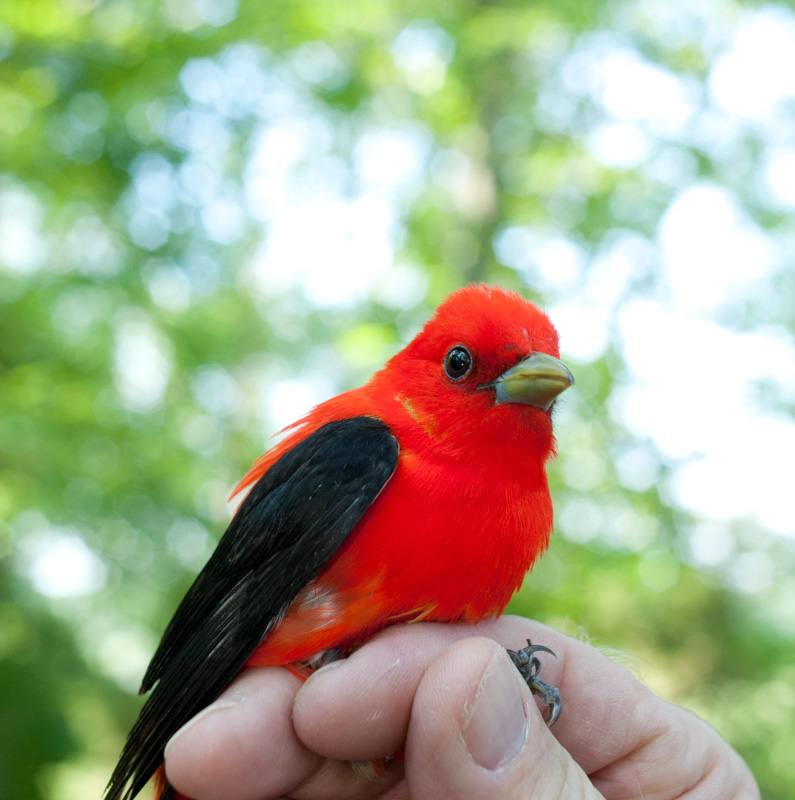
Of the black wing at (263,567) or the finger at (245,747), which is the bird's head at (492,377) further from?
the finger at (245,747)

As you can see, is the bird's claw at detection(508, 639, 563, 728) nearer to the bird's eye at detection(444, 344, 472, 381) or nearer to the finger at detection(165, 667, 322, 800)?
the finger at detection(165, 667, 322, 800)

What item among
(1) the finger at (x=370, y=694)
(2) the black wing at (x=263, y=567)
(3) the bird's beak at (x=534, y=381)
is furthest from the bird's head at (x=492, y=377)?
(1) the finger at (x=370, y=694)

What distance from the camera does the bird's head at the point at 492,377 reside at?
222 centimetres

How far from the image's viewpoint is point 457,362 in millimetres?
2375

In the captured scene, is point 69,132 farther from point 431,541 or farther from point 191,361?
point 431,541

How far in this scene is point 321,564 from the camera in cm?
Result: 208

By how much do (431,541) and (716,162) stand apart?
9434 mm

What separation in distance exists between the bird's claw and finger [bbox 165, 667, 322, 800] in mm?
765

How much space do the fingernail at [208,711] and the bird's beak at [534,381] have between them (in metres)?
1.27

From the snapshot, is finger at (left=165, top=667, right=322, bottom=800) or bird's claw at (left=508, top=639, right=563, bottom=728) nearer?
finger at (left=165, top=667, right=322, bottom=800)

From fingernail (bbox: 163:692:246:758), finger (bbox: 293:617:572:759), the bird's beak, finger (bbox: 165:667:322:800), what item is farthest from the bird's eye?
fingernail (bbox: 163:692:246:758)

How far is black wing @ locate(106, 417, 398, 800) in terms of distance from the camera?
211 cm

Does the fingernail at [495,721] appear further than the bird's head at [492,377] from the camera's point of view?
No

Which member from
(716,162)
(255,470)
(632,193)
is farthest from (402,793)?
(716,162)
